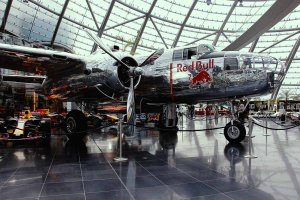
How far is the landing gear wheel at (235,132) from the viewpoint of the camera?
30.7 feet

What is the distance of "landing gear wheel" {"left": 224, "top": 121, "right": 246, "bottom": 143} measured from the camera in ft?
30.7

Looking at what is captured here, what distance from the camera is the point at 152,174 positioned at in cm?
561

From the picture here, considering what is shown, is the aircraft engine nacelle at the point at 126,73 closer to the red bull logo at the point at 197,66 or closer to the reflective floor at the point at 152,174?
the red bull logo at the point at 197,66

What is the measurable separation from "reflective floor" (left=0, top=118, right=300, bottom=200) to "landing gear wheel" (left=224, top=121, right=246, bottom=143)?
37.6 inches

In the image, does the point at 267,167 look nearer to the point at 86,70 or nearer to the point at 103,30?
the point at 86,70

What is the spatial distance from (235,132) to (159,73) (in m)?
3.35

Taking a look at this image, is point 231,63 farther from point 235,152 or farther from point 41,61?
point 41,61

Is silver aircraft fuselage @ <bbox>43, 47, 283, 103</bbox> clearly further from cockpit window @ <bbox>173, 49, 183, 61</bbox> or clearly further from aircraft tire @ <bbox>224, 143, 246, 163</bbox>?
aircraft tire @ <bbox>224, 143, 246, 163</bbox>

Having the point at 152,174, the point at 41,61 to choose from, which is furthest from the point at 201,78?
the point at 41,61

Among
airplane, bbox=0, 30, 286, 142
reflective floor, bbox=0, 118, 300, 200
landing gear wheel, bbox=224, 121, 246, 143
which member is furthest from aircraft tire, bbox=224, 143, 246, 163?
airplane, bbox=0, 30, 286, 142

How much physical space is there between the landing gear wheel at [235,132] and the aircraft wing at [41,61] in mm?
5629

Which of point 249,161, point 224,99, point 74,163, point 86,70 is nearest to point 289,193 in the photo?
point 249,161

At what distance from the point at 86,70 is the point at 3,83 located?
846 cm

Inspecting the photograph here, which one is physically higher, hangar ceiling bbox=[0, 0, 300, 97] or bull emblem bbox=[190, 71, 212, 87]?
hangar ceiling bbox=[0, 0, 300, 97]
